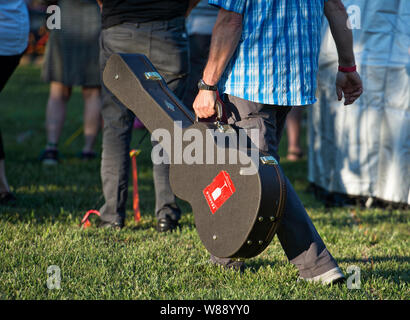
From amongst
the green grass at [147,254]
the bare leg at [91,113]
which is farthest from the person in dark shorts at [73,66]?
the green grass at [147,254]

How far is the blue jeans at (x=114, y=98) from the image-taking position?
159 inches

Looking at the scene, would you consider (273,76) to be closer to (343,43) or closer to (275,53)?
(275,53)

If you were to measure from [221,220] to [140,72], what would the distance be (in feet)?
2.80

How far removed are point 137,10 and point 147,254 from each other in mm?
1514

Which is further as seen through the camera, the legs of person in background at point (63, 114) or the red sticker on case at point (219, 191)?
the legs of person in background at point (63, 114)

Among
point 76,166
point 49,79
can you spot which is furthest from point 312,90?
point 49,79

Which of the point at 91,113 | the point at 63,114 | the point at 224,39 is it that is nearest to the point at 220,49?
the point at 224,39

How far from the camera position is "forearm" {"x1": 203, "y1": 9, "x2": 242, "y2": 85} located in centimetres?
286

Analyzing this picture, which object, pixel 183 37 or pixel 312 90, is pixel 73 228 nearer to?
Answer: pixel 183 37

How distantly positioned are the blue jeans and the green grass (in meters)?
0.19

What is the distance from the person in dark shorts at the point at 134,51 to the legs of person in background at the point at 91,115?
95.5 inches

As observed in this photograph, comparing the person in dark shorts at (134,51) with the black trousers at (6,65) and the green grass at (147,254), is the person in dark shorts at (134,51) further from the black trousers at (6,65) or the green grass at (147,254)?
the black trousers at (6,65)

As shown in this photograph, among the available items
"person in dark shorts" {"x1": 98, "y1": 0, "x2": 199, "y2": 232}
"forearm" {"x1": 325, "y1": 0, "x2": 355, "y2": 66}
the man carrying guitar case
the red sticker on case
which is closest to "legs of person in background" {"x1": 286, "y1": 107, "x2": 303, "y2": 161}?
"person in dark shorts" {"x1": 98, "y1": 0, "x2": 199, "y2": 232}

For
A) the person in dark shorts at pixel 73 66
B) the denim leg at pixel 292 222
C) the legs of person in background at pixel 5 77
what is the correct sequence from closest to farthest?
the denim leg at pixel 292 222, the legs of person in background at pixel 5 77, the person in dark shorts at pixel 73 66
